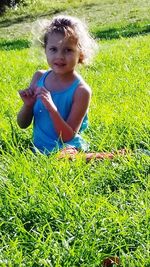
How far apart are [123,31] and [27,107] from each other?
1342 centimetres

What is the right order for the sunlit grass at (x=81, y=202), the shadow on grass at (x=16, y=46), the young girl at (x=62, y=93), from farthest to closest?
the shadow on grass at (x=16, y=46)
the young girl at (x=62, y=93)
the sunlit grass at (x=81, y=202)

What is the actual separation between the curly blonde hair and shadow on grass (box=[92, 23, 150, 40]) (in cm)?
1172

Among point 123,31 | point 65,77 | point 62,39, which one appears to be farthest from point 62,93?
point 123,31

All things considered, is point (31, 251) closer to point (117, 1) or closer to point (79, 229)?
point (79, 229)

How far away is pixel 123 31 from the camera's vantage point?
1755 cm

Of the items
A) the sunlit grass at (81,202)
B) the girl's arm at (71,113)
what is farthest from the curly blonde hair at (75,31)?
the sunlit grass at (81,202)

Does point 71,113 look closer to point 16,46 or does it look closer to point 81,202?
point 81,202

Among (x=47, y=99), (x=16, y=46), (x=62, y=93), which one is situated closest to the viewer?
(x=47, y=99)

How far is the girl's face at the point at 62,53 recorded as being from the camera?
4410 millimetres

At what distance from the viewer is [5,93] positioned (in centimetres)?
636

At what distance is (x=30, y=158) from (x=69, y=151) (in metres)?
0.29

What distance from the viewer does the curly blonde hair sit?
4.46 meters

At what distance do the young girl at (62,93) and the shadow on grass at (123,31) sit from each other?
38.7 feet

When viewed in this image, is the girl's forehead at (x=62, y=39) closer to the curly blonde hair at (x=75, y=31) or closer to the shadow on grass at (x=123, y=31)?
the curly blonde hair at (x=75, y=31)
